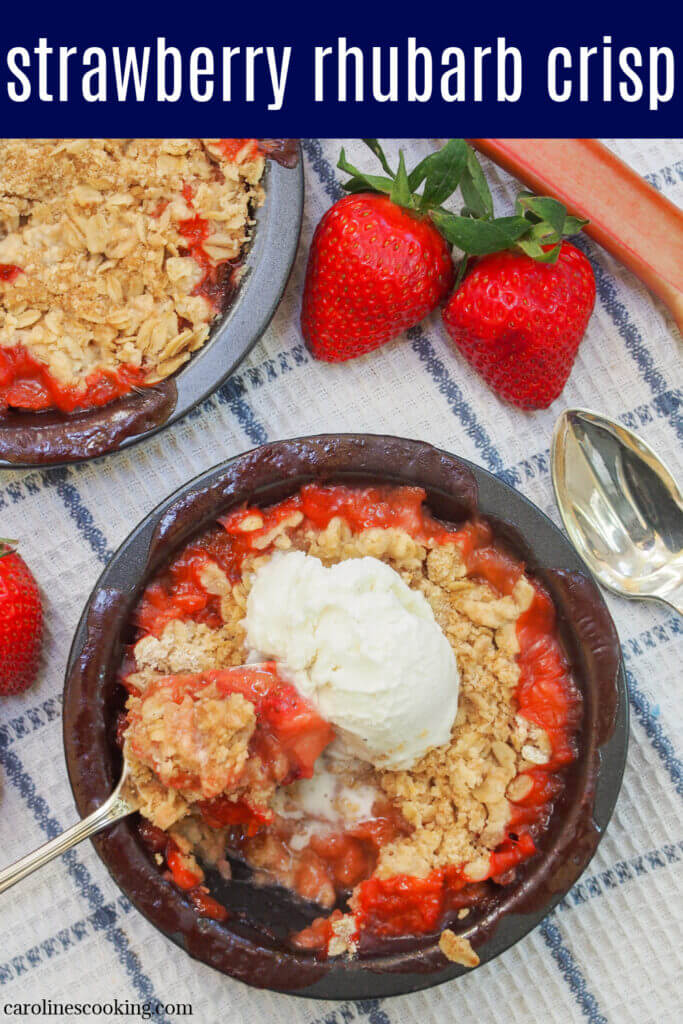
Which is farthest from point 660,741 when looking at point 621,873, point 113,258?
point 113,258

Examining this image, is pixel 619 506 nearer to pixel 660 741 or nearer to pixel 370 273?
pixel 660 741

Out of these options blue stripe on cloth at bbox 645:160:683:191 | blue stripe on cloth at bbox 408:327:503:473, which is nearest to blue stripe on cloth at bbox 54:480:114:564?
blue stripe on cloth at bbox 408:327:503:473

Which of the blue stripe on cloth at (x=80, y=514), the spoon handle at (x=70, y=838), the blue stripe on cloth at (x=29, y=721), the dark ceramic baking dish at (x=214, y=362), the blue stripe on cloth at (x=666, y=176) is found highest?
the dark ceramic baking dish at (x=214, y=362)

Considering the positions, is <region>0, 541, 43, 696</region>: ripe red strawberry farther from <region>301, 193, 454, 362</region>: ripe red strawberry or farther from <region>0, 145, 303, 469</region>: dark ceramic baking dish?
<region>301, 193, 454, 362</region>: ripe red strawberry

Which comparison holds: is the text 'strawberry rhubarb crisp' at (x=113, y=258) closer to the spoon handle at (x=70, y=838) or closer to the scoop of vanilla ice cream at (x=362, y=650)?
the scoop of vanilla ice cream at (x=362, y=650)

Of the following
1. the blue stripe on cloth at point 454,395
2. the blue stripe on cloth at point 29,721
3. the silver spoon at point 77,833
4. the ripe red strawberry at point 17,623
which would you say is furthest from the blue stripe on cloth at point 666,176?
the blue stripe on cloth at point 29,721

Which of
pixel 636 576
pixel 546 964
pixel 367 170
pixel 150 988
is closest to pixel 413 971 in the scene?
pixel 546 964
